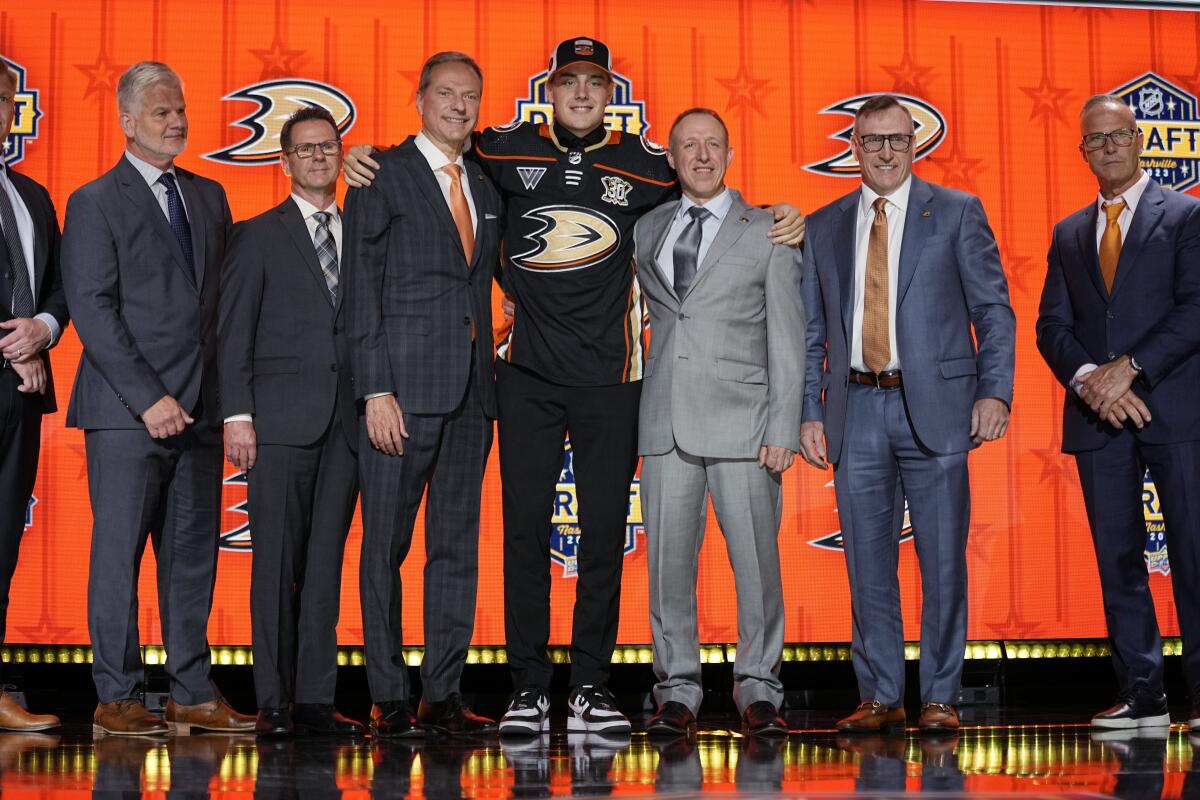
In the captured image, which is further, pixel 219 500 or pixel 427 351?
pixel 219 500

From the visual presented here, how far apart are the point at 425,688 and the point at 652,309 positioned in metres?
1.09

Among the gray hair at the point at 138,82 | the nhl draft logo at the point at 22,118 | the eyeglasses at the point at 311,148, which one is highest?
the nhl draft logo at the point at 22,118

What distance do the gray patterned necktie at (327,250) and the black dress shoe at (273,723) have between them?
100cm

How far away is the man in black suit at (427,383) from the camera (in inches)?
115

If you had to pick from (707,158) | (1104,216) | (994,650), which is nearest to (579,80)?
(707,158)

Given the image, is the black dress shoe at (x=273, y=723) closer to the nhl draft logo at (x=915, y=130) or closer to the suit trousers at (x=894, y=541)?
the suit trousers at (x=894, y=541)

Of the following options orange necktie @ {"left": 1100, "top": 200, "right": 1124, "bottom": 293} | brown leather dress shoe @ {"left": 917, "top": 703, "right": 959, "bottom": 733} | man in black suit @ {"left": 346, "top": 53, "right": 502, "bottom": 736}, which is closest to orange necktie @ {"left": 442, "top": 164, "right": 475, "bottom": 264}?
man in black suit @ {"left": 346, "top": 53, "right": 502, "bottom": 736}

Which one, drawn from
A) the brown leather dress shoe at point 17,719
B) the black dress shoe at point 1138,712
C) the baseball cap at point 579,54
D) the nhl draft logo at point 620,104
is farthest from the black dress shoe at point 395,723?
the nhl draft logo at point 620,104

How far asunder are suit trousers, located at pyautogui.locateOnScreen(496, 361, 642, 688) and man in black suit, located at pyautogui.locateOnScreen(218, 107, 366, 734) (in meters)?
0.40

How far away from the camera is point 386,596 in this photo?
115 inches

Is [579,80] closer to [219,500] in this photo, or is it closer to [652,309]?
[652,309]

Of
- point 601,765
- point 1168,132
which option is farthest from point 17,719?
point 1168,132

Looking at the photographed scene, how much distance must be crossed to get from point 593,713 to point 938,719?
2.78 ft

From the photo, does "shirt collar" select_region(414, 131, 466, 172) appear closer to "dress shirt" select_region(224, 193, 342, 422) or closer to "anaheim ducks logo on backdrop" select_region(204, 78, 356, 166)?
"dress shirt" select_region(224, 193, 342, 422)
